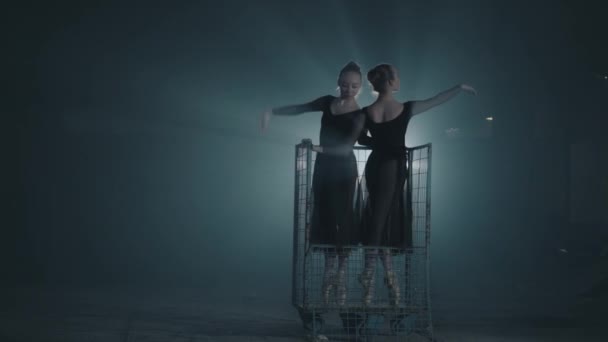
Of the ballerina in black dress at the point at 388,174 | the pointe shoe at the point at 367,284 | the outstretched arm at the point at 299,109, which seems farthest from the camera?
the outstretched arm at the point at 299,109

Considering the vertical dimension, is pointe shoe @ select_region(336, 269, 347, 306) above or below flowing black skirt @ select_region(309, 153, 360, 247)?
below

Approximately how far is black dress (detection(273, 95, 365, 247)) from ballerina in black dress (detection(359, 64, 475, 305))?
76 millimetres

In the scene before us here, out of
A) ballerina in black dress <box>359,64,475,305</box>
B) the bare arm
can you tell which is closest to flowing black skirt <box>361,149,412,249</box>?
ballerina in black dress <box>359,64,475,305</box>

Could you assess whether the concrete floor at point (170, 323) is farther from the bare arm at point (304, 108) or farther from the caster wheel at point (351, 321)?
the bare arm at point (304, 108)

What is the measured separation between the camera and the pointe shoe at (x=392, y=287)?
10.1ft

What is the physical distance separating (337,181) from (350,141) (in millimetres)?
203

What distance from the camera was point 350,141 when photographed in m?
3.23

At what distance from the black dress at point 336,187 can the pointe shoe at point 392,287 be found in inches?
9.2

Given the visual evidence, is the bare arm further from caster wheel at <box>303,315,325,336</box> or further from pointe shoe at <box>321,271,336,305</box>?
caster wheel at <box>303,315,325,336</box>

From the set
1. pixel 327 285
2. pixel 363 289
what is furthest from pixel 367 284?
pixel 327 285

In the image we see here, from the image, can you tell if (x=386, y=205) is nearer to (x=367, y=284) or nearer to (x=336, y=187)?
(x=336, y=187)

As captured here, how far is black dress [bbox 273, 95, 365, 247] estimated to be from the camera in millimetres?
3150

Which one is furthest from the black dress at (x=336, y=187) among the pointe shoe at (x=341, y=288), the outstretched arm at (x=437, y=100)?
the outstretched arm at (x=437, y=100)

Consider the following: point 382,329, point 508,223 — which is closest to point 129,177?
point 508,223
